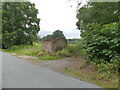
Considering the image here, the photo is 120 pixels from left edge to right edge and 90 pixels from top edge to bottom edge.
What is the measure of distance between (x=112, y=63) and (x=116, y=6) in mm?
3438

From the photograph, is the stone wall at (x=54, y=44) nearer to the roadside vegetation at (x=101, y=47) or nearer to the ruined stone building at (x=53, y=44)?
the ruined stone building at (x=53, y=44)

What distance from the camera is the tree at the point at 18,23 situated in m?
19.6

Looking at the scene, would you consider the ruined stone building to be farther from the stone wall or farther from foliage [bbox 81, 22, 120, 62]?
foliage [bbox 81, 22, 120, 62]

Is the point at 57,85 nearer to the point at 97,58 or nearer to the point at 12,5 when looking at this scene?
the point at 97,58

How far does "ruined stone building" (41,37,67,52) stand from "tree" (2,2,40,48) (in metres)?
9.68

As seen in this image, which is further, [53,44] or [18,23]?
[18,23]

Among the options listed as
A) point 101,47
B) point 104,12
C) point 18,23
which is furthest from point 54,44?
point 18,23

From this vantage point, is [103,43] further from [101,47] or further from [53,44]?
[53,44]

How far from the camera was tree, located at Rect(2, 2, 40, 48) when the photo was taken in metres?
19.6

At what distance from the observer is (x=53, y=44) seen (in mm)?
11359

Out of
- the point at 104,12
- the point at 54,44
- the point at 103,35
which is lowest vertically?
the point at 54,44

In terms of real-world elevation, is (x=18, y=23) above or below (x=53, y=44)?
above

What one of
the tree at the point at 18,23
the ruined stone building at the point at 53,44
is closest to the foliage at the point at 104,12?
the ruined stone building at the point at 53,44

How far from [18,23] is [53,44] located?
502 inches
